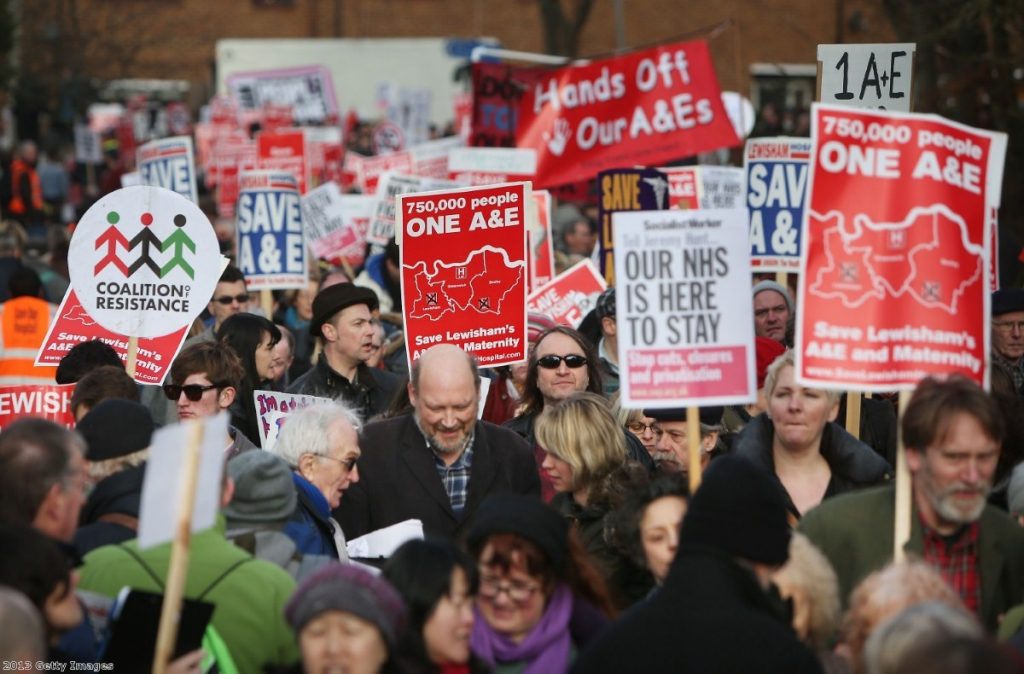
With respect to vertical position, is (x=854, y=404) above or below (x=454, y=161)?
below

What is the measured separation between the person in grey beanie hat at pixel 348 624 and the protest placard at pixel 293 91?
2843 cm

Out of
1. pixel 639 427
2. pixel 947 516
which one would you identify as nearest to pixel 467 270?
pixel 639 427

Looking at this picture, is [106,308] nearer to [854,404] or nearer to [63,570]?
[854,404]

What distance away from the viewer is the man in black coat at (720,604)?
4531 millimetres

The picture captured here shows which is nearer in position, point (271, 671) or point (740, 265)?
point (271, 671)

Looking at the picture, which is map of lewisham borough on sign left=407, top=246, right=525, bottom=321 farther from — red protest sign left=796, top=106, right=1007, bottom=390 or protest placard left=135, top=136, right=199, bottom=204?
protest placard left=135, top=136, right=199, bottom=204

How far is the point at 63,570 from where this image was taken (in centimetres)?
477

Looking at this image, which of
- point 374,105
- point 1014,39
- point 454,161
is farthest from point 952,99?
point 374,105

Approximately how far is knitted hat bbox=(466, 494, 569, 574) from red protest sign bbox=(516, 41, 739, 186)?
30.5 ft

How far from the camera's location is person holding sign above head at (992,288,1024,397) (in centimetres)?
973

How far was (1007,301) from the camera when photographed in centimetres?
975

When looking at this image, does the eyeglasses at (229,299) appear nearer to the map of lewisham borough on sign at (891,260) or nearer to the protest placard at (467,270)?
the protest placard at (467,270)

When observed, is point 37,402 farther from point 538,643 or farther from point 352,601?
point 352,601

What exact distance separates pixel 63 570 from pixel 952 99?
14331 mm
